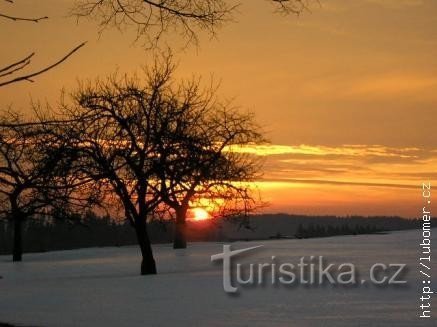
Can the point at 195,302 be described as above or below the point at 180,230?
below

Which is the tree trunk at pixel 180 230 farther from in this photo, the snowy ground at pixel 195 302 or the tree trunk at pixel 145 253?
the snowy ground at pixel 195 302

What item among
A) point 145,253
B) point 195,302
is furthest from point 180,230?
point 195,302

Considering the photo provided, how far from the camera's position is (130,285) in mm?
19812

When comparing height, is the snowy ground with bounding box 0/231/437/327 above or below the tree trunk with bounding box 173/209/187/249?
below

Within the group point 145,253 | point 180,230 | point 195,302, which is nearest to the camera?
point 195,302

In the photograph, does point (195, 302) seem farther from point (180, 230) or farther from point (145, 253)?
point (180, 230)

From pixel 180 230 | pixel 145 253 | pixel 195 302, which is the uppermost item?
pixel 180 230

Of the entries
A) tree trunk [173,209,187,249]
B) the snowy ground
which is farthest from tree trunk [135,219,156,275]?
tree trunk [173,209,187,249]

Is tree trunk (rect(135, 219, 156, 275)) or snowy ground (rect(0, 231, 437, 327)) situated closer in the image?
snowy ground (rect(0, 231, 437, 327))

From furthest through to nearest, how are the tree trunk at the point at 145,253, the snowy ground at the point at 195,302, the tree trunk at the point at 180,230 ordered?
the tree trunk at the point at 180,230
the tree trunk at the point at 145,253
the snowy ground at the point at 195,302

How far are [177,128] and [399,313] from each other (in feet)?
49.3

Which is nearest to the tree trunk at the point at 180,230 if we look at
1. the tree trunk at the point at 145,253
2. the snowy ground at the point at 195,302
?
the tree trunk at the point at 145,253

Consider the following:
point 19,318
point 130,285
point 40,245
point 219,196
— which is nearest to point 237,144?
point 219,196

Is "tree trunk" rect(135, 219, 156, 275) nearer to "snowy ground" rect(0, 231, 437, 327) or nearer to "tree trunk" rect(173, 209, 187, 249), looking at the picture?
"snowy ground" rect(0, 231, 437, 327)
